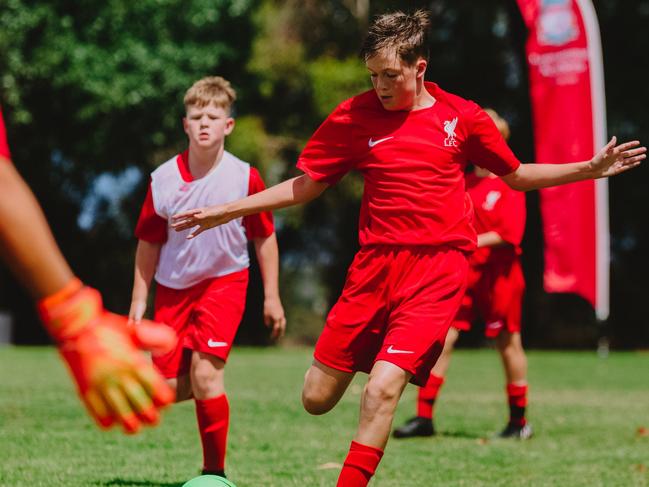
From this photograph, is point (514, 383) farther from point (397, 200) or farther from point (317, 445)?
point (397, 200)

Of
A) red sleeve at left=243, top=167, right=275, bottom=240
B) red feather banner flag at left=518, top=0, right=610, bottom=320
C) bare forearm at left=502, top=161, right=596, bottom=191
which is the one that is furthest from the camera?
red feather banner flag at left=518, top=0, right=610, bottom=320

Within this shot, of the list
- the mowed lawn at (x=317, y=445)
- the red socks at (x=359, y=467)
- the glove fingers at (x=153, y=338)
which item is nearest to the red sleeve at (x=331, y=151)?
the red socks at (x=359, y=467)

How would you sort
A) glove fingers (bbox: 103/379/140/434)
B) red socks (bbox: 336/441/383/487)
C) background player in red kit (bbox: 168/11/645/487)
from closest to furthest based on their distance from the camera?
glove fingers (bbox: 103/379/140/434)
red socks (bbox: 336/441/383/487)
background player in red kit (bbox: 168/11/645/487)

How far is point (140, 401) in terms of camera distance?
225 cm

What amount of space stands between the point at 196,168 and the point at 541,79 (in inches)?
479

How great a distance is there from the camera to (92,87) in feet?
76.1

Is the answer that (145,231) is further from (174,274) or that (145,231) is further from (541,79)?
(541,79)

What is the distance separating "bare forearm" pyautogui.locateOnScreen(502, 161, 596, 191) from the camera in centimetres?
492

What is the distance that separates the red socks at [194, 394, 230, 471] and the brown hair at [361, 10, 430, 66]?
6.73 ft

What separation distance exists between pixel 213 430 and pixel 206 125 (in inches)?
63.7

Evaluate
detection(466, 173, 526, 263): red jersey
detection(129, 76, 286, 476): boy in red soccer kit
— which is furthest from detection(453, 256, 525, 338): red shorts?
detection(129, 76, 286, 476): boy in red soccer kit

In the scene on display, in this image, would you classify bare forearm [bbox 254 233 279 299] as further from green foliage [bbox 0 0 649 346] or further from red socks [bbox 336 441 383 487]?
green foliage [bbox 0 0 649 346]

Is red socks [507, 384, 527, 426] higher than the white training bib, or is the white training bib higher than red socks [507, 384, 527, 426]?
the white training bib

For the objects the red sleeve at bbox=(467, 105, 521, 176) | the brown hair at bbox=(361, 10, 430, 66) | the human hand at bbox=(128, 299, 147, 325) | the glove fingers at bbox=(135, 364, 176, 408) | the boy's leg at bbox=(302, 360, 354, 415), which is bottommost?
the boy's leg at bbox=(302, 360, 354, 415)
